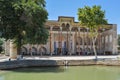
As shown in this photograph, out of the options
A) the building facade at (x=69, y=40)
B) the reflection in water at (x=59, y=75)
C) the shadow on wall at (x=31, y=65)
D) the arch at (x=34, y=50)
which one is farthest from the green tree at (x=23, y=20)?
the building facade at (x=69, y=40)

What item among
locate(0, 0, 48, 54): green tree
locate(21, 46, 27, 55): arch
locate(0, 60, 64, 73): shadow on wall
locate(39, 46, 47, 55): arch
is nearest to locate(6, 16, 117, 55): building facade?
locate(39, 46, 47, 55): arch

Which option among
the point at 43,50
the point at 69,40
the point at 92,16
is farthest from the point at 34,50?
the point at 92,16

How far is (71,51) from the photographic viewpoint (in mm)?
60688

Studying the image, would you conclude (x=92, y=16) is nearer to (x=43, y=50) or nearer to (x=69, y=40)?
(x=69, y=40)

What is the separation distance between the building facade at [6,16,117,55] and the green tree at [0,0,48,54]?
1019 inches

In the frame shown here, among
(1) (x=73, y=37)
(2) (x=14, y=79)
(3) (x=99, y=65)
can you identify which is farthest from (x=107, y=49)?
(2) (x=14, y=79)

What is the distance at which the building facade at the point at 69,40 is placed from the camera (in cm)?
5938

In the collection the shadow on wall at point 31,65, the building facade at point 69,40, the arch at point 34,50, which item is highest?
the building facade at point 69,40

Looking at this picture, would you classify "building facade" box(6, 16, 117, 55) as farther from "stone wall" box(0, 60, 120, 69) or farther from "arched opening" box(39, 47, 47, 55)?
"stone wall" box(0, 60, 120, 69)

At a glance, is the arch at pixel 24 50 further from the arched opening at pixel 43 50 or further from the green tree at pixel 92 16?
the green tree at pixel 92 16

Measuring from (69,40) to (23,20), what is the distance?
30837 millimetres

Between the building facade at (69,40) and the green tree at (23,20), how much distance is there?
1019 inches

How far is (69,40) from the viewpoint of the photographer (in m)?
61.0

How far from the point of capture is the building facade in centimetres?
5938
